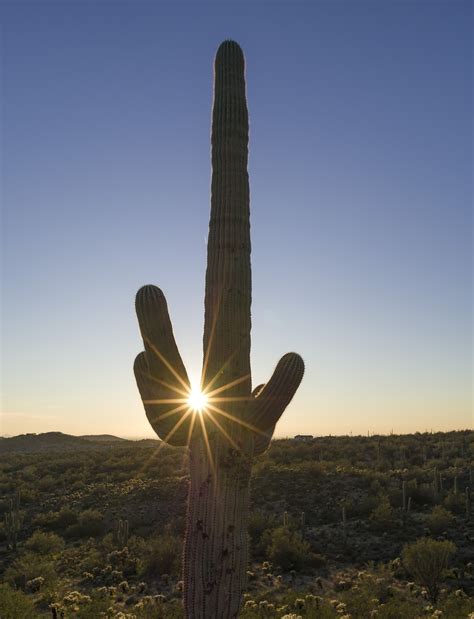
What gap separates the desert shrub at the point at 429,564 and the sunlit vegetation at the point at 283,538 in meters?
0.02

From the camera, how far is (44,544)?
64.1 feet

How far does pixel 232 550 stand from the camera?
6.40m

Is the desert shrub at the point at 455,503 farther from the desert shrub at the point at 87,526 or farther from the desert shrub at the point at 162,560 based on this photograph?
the desert shrub at the point at 87,526

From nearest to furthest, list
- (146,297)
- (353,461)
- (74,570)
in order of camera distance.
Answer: (146,297) → (74,570) → (353,461)

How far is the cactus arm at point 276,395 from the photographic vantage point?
6797mm

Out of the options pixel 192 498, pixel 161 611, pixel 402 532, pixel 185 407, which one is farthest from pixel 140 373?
pixel 402 532

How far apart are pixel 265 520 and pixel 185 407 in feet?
47.5

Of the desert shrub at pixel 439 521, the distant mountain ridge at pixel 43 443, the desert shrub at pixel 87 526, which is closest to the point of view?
the desert shrub at pixel 439 521

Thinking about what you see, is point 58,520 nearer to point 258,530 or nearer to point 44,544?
point 44,544

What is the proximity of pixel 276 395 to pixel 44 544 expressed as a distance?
16126 millimetres

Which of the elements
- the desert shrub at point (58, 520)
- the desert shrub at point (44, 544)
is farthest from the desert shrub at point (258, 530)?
the desert shrub at point (58, 520)

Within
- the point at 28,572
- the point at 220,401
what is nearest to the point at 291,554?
the point at 28,572

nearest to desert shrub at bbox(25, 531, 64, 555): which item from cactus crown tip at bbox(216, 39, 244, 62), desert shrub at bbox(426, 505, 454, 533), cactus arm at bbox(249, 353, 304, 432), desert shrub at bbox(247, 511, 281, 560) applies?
desert shrub at bbox(247, 511, 281, 560)

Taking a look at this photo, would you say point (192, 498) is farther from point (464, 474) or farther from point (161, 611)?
point (464, 474)
